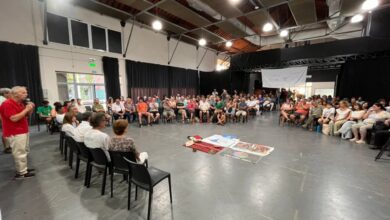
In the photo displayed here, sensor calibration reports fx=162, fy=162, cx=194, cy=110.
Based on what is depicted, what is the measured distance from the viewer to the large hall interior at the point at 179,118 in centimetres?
190

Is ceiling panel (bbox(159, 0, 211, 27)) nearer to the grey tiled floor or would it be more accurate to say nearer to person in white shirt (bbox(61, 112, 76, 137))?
person in white shirt (bbox(61, 112, 76, 137))

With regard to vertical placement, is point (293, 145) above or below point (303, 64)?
below

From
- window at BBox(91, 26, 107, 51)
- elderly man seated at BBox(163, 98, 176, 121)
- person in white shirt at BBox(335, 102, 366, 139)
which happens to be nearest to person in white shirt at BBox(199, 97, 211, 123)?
elderly man seated at BBox(163, 98, 176, 121)

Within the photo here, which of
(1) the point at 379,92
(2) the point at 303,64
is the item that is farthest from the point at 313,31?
(1) the point at 379,92

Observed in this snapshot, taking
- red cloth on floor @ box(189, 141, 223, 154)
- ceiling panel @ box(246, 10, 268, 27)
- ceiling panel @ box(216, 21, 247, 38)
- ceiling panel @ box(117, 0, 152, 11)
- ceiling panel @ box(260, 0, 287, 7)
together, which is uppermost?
ceiling panel @ box(117, 0, 152, 11)

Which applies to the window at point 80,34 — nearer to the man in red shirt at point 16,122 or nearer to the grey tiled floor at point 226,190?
the grey tiled floor at point 226,190

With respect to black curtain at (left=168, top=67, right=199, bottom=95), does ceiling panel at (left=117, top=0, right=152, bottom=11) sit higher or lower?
higher

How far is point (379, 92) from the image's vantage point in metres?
5.77

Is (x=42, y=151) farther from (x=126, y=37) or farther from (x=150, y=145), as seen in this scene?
(x=126, y=37)

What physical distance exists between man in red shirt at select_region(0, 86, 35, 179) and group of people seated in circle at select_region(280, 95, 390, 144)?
6890 millimetres

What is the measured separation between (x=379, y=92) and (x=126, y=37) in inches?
412

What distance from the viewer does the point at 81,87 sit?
22.3 feet

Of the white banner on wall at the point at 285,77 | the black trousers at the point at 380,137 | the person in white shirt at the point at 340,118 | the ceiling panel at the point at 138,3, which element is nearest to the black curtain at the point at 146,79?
the ceiling panel at the point at 138,3

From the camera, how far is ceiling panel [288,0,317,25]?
5246 millimetres
